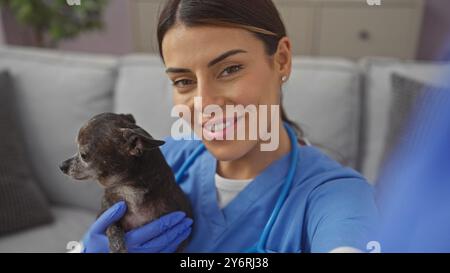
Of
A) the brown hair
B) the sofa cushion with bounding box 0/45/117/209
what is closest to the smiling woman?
the brown hair

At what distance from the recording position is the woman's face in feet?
1.29

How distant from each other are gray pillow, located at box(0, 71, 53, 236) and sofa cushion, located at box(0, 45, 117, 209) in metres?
0.04

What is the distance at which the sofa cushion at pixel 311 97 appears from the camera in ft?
1.92

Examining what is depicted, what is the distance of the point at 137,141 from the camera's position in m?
0.40

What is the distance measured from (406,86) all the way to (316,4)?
223 mm

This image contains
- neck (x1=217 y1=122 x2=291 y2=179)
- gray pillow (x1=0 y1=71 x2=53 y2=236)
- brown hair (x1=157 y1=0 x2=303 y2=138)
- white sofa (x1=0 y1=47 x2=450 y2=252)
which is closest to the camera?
brown hair (x1=157 y1=0 x2=303 y2=138)

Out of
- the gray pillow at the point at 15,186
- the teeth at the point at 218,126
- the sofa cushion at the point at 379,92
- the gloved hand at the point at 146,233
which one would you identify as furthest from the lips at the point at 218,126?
the gray pillow at the point at 15,186

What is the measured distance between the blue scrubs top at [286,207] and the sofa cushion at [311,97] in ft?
0.27

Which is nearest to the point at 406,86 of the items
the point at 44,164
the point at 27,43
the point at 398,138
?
the point at 398,138

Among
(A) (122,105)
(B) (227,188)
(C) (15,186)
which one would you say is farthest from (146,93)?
(C) (15,186)

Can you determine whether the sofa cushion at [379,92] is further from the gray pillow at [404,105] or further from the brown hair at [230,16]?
the brown hair at [230,16]

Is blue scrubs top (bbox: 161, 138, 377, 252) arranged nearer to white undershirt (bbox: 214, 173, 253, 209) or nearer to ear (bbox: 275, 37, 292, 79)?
white undershirt (bbox: 214, 173, 253, 209)
